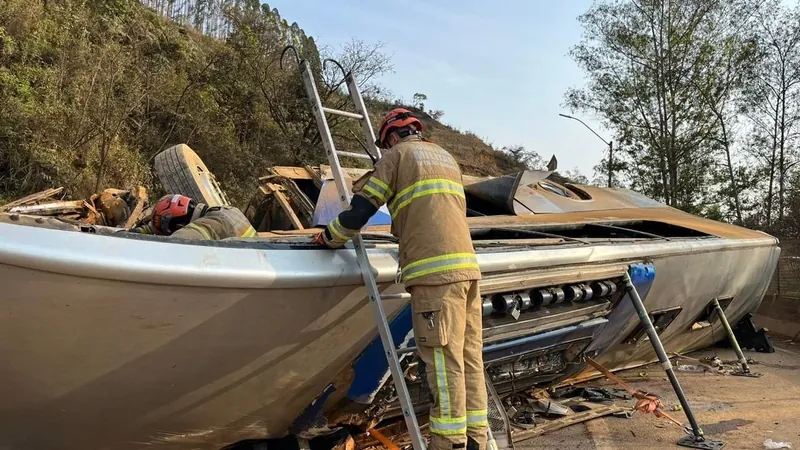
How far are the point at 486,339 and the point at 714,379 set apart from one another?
3464 millimetres

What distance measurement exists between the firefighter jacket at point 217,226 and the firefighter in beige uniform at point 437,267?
0.50 metres

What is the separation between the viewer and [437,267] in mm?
2133

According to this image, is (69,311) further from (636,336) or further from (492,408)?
(636,336)

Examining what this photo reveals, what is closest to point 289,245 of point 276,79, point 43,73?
point 43,73

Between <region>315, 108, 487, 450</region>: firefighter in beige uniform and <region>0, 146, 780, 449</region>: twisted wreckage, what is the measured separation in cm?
15

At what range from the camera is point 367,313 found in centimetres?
229

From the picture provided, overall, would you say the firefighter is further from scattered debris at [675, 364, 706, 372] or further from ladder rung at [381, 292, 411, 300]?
scattered debris at [675, 364, 706, 372]

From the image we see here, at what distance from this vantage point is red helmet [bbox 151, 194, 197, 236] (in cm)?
264

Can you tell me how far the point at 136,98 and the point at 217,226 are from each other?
11007 mm

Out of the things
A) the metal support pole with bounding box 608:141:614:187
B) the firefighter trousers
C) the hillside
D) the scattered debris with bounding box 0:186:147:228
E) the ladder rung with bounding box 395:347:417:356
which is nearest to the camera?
the firefighter trousers

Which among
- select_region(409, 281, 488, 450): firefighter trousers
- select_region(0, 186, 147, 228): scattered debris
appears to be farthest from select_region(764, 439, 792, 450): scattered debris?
select_region(0, 186, 147, 228): scattered debris

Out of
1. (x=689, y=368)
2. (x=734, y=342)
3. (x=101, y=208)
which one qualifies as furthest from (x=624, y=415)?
(x=101, y=208)

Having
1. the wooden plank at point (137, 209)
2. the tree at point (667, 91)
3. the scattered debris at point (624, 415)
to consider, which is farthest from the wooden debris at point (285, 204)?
the tree at point (667, 91)

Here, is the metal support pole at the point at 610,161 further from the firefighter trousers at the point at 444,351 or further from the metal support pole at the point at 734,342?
the firefighter trousers at the point at 444,351
